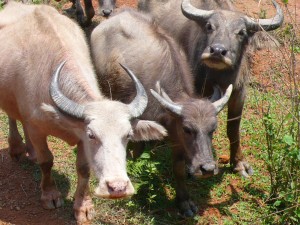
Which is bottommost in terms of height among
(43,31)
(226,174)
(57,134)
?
(226,174)

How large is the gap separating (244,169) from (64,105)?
3022 mm

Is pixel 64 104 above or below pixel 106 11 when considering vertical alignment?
above

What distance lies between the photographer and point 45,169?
5.55 meters

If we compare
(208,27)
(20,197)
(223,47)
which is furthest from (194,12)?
(20,197)

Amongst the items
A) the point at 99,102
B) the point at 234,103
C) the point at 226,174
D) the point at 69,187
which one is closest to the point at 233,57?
the point at 234,103

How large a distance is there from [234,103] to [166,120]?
116 centimetres

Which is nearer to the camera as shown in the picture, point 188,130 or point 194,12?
point 188,130

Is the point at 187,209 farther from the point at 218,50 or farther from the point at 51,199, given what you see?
the point at 218,50

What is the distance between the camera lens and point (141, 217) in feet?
18.5

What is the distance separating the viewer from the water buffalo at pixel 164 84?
5.32 meters

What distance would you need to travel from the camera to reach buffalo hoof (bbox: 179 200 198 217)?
229 inches

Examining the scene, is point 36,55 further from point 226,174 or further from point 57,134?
point 226,174

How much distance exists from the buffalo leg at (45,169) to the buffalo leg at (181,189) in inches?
51.5

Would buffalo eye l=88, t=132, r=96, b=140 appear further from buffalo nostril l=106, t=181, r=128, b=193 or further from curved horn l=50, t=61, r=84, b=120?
buffalo nostril l=106, t=181, r=128, b=193
